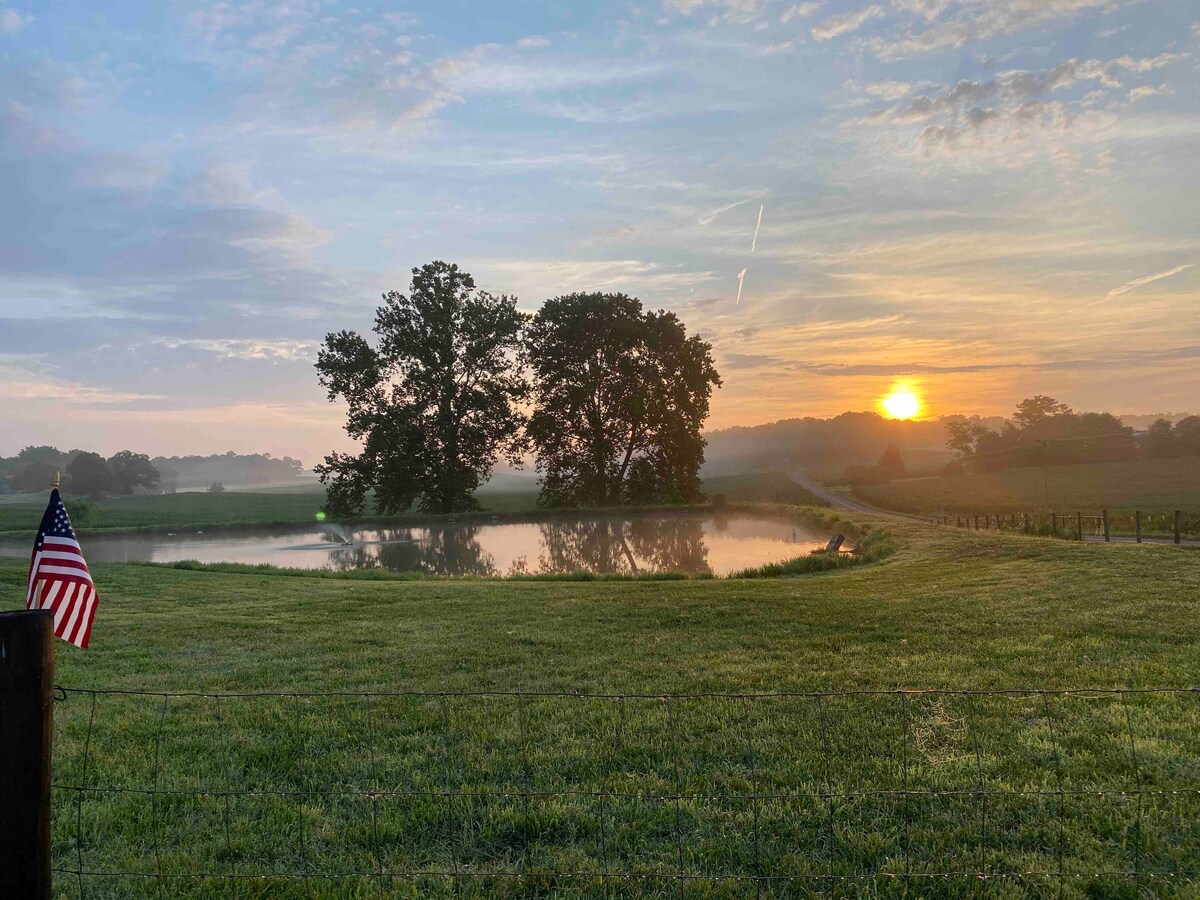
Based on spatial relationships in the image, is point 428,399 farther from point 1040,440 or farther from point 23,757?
point 1040,440

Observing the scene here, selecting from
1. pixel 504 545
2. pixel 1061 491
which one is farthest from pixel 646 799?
pixel 1061 491

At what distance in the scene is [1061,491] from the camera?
65750 mm

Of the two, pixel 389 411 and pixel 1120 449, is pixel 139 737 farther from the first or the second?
pixel 1120 449

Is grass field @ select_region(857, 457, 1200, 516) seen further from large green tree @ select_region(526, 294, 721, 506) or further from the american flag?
the american flag

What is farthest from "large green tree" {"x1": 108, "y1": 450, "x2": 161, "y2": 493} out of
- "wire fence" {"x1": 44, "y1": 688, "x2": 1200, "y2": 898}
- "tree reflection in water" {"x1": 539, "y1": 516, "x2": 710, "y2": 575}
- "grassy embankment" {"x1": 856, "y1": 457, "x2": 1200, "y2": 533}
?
"wire fence" {"x1": 44, "y1": 688, "x2": 1200, "y2": 898}

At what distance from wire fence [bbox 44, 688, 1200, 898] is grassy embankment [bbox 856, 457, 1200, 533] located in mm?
49492

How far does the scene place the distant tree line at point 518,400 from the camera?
4631 centimetres

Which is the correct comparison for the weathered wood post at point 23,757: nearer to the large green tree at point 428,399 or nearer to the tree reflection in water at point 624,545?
the tree reflection in water at point 624,545

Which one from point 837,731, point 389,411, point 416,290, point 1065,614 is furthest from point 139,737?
point 416,290

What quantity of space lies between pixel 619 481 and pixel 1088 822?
47.0 meters

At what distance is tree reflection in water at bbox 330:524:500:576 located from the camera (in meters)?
24.6

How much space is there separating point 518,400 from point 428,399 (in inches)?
236

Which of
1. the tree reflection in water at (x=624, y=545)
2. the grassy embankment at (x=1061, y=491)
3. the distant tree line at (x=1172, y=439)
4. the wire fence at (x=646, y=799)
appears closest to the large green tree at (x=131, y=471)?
the tree reflection in water at (x=624, y=545)

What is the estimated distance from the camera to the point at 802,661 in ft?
27.7
